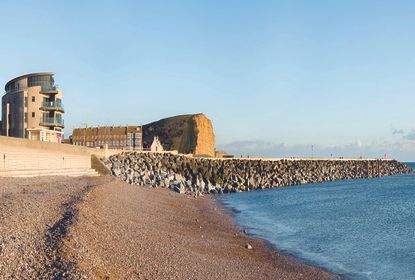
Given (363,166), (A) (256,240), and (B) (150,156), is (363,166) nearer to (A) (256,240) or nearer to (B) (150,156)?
(B) (150,156)

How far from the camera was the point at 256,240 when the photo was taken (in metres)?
26.3

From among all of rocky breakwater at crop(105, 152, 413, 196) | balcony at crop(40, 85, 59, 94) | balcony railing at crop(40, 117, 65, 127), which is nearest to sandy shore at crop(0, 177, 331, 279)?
rocky breakwater at crop(105, 152, 413, 196)

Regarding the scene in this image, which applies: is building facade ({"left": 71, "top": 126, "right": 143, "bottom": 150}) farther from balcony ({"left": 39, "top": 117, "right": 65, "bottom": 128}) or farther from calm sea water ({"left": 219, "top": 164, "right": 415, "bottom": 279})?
calm sea water ({"left": 219, "top": 164, "right": 415, "bottom": 279})

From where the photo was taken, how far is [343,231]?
98.7 ft

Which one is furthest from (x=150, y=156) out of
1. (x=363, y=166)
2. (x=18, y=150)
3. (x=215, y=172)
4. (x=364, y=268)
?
(x=363, y=166)

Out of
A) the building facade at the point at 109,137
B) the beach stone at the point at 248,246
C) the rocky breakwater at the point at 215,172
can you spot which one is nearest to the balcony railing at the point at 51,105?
the rocky breakwater at the point at 215,172

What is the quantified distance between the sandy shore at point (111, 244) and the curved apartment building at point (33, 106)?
4352 cm

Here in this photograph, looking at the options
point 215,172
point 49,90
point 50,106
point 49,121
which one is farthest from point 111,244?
point 49,90

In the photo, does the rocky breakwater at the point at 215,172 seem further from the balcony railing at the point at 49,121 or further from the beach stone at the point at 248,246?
the beach stone at the point at 248,246

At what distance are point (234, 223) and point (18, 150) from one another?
19151mm

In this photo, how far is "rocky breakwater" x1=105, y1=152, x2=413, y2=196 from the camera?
54.9 m

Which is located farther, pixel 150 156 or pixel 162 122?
pixel 162 122

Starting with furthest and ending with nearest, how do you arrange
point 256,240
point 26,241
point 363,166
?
point 363,166
point 256,240
point 26,241

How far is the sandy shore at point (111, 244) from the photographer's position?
12109 mm
